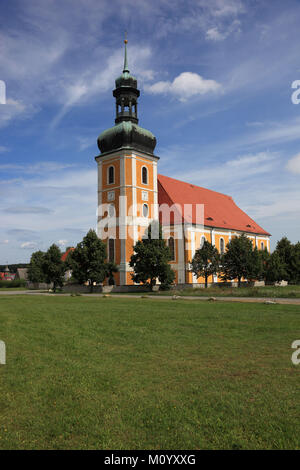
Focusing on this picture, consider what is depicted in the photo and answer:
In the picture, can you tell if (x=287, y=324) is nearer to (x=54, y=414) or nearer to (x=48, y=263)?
(x=54, y=414)

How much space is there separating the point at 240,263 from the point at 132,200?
48.8 feet

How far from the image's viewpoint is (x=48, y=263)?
45000 mm

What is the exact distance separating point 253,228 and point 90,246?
33508 mm

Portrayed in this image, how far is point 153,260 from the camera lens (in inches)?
1460

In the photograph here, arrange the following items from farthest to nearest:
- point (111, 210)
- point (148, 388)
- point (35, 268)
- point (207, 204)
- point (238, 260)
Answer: point (35, 268) → point (207, 204) → point (111, 210) → point (238, 260) → point (148, 388)

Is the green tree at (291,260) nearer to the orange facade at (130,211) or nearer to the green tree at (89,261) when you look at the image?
the orange facade at (130,211)

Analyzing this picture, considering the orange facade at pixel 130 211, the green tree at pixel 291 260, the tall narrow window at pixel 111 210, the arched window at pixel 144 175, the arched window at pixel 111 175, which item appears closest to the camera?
the orange facade at pixel 130 211

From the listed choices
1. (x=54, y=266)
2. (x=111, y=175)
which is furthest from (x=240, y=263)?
(x=54, y=266)

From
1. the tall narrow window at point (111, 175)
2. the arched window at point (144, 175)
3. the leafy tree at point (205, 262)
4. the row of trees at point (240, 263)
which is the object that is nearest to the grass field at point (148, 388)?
the leafy tree at point (205, 262)

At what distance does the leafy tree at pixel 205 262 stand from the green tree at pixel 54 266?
1613cm

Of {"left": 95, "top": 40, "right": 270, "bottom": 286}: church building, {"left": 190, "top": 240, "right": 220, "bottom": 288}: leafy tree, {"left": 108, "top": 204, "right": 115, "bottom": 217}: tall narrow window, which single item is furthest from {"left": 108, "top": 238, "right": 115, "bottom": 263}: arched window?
{"left": 190, "top": 240, "right": 220, "bottom": 288}: leafy tree

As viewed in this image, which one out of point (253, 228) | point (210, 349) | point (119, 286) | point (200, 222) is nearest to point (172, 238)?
point (200, 222)

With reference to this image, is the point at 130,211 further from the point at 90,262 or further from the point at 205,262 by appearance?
the point at 205,262

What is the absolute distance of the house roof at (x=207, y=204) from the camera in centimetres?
4925
